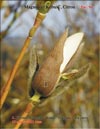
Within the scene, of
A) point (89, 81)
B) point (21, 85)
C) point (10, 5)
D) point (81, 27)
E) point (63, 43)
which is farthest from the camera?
point (81, 27)

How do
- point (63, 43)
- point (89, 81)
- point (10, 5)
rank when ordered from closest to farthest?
point (63, 43)
point (10, 5)
point (89, 81)

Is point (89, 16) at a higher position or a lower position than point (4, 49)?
higher

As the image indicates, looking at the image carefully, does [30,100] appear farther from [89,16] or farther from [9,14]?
[89,16]

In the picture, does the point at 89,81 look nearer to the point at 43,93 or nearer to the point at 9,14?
the point at 9,14

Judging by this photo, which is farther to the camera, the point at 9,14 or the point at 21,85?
the point at 21,85

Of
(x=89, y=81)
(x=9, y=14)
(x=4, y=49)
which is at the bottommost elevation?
(x=89, y=81)

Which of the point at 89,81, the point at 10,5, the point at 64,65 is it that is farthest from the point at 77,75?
the point at 89,81
